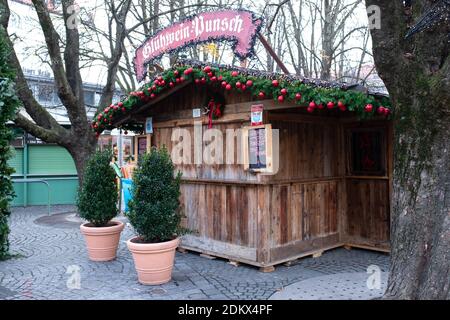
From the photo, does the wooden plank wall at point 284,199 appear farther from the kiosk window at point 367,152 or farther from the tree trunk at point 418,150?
the tree trunk at point 418,150

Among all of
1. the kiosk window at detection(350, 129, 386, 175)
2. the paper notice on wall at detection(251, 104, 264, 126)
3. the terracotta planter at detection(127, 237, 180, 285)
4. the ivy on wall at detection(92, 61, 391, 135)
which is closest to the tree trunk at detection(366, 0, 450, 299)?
the ivy on wall at detection(92, 61, 391, 135)

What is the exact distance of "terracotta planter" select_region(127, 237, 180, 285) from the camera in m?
5.36

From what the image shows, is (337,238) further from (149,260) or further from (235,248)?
(149,260)

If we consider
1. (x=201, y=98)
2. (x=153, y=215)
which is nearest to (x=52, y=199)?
(x=201, y=98)

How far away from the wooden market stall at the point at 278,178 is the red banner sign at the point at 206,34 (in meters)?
0.74

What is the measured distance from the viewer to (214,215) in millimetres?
6859

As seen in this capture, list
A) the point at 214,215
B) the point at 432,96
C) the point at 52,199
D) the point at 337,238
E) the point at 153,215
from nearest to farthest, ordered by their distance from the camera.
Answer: the point at 432,96
the point at 153,215
the point at 214,215
the point at 337,238
the point at 52,199

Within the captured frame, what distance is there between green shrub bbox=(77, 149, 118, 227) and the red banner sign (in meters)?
2.15

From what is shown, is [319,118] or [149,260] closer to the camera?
[149,260]

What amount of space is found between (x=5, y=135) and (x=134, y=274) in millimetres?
3365

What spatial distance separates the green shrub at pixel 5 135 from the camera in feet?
22.6

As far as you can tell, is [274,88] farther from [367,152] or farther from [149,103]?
[149,103]
